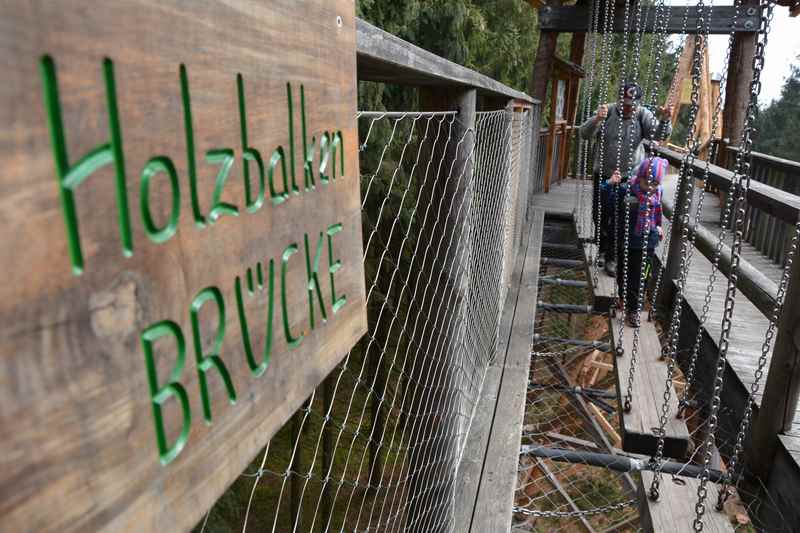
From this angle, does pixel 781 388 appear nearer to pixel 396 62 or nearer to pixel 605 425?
pixel 396 62

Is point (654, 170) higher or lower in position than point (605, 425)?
higher

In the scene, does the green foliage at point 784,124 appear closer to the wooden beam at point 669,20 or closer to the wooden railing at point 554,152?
the wooden railing at point 554,152

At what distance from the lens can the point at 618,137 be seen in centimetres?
453

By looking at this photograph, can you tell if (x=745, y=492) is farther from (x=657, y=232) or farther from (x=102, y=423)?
(x=102, y=423)

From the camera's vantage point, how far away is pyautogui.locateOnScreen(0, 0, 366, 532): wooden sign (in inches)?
16.1

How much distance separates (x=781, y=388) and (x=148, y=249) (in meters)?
2.65

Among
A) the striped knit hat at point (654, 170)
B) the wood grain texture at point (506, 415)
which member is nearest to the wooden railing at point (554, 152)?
the striped knit hat at point (654, 170)

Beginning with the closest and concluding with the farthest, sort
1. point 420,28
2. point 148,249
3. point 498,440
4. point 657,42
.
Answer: point 148,249 < point 498,440 < point 657,42 < point 420,28

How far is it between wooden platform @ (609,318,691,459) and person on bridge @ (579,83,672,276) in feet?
3.99

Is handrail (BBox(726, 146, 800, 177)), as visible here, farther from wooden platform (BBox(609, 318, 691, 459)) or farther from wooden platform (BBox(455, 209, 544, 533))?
wooden platform (BBox(455, 209, 544, 533))

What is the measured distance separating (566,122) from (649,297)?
806 centimetres

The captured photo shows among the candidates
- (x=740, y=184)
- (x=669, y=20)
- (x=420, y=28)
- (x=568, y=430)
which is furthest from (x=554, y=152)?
(x=740, y=184)

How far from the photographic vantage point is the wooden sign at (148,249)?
409 millimetres

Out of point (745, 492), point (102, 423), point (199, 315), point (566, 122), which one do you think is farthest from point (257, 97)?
point (566, 122)
